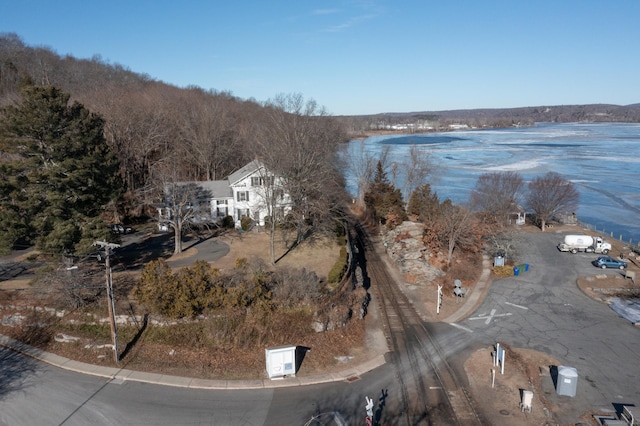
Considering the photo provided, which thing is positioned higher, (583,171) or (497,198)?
(497,198)

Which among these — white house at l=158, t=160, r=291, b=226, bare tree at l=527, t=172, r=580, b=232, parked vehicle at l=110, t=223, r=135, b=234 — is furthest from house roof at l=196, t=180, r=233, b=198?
bare tree at l=527, t=172, r=580, b=232

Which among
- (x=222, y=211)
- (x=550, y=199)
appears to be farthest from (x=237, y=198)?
(x=550, y=199)

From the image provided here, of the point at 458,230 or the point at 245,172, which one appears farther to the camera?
the point at 245,172

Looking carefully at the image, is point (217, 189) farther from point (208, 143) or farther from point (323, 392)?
point (323, 392)

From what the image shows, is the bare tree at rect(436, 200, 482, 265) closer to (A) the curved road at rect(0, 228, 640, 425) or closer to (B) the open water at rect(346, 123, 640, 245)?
(A) the curved road at rect(0, 228, 640, 425)

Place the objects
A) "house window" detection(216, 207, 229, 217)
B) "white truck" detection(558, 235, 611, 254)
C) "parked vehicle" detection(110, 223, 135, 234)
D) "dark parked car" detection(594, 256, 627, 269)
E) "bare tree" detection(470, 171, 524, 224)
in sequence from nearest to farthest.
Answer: "dark parked car" detection(594, 256, 627, 269) < "white truck" detection(558, 235, 611, 254) < "parked vehicle" detection(110, 223, 135, 234) < "house window" detection(216, 207, 229, 217) < "bare tree" detection(470, 171, 524, 224)

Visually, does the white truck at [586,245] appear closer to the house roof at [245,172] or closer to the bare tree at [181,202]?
the house roof at [245,172]

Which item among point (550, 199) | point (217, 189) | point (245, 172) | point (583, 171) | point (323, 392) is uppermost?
point (245, 172)
